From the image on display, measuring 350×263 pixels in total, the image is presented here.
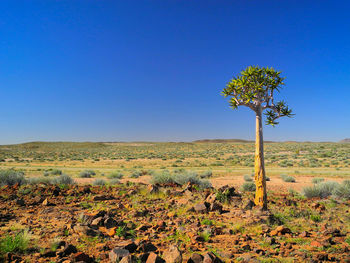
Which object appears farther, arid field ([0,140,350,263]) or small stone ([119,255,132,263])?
arid field ([0,140,350,263])

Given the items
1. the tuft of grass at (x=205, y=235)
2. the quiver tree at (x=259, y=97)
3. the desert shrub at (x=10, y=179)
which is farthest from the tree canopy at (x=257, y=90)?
the desert shrub at (x=10, y=179)

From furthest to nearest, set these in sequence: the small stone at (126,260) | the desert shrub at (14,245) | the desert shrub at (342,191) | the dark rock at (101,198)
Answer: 1. the desert shrub at (342,191)
2. the dark rock at (101,198)
3. the desert shrub at (14,245)
4. the small stone at (126,260)

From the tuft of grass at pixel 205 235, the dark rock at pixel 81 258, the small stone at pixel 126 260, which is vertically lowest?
the tuft of grass at pixel 205 235

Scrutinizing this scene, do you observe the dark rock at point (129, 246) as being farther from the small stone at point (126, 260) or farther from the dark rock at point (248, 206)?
the dark rock at point (248, 206)

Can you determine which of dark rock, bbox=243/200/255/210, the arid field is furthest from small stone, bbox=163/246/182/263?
dark rock, bbox=243/200/255/210

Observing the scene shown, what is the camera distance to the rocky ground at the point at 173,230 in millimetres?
4961

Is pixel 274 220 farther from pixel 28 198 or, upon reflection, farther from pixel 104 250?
pixel 28 198

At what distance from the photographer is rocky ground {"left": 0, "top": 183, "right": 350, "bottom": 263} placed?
4.96m

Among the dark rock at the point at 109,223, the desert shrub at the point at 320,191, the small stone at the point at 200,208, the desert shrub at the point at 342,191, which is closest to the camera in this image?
the dark rock at the point at 109,223

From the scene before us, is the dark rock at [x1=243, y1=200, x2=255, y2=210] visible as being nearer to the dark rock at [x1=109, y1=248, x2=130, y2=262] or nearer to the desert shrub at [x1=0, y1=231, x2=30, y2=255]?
the dark rock at [x1=109, y1=248, x2=130, y2=262]

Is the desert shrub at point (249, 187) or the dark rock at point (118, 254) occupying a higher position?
the dark rock at point (118, 254)

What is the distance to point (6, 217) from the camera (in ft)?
25.1

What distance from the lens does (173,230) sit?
672cm

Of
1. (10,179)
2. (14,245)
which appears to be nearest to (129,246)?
(14,245)
